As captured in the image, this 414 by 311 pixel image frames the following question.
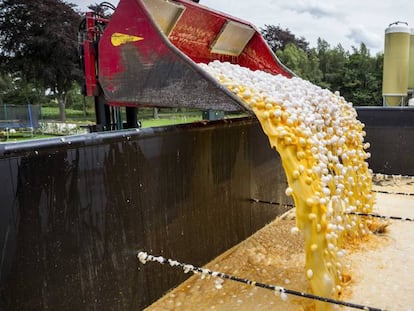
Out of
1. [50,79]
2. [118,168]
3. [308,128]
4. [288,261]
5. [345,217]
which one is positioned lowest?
[288,261]

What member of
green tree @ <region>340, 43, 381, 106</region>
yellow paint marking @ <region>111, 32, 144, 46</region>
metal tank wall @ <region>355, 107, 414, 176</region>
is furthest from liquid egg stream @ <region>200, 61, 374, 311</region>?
green tree @ <region>340, 43, 381, 106</region>

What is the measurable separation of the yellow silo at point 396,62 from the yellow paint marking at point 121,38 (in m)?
8.59

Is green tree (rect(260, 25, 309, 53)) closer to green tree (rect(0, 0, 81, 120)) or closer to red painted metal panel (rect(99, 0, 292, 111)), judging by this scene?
green tree (rect(0, 0, 81, 120))

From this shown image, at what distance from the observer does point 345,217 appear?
289 cm

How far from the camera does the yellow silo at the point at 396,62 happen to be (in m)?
9.43

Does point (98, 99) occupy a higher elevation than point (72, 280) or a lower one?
higher

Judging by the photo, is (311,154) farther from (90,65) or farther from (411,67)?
(411,67)

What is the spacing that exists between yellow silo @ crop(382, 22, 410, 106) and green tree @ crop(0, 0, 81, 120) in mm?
11038

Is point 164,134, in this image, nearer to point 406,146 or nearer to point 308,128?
point 308,128

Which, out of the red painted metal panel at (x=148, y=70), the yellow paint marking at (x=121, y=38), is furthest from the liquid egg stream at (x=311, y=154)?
the yellow paint marking at (x=121, y=38)

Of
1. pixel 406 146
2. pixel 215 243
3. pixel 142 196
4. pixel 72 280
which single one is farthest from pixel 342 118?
pixel 406 146

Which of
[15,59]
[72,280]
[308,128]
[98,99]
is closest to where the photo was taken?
[72,280]

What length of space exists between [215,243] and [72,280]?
52.4 inches

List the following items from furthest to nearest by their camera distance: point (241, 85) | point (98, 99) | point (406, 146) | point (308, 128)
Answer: point (406, 146) < point (98, 99) < point (241, 85) < point (308, 128)
